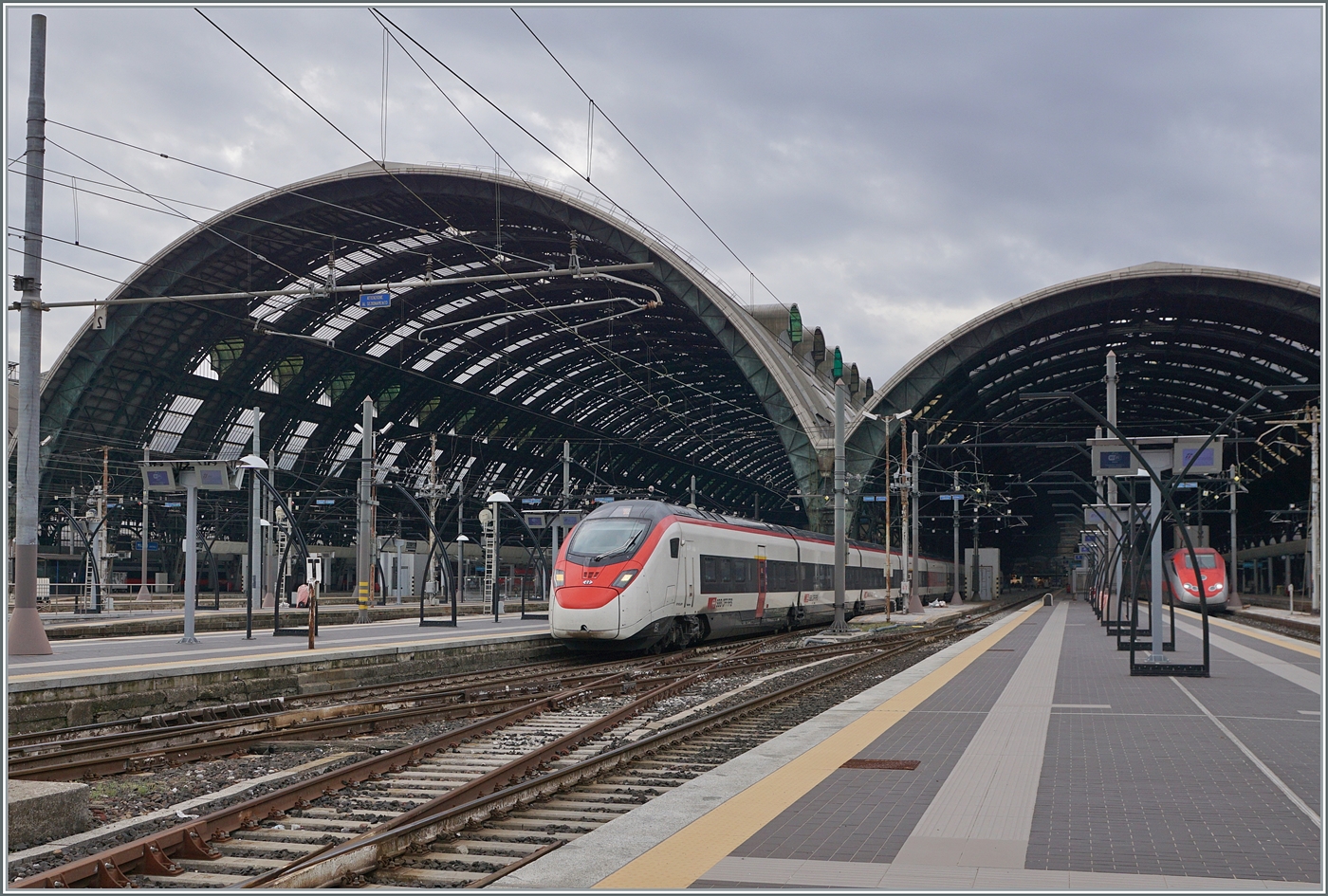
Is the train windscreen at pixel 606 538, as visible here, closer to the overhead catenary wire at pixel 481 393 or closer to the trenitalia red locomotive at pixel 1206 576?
the overhead catenary wire at pixel 481 393

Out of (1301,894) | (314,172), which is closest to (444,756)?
(1301,894)

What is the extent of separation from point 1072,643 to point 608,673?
13.5 meters

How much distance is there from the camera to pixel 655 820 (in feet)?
26.5

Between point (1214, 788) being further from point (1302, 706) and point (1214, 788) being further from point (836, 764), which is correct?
point (1302, 706)

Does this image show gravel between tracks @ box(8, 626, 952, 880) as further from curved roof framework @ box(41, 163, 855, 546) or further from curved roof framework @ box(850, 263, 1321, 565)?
curved roof framework @ box(850, 263, 1321, 565)

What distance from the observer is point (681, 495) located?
114 metres

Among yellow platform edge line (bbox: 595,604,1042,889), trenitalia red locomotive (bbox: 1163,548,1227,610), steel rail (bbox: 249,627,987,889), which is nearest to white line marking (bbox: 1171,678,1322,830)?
yellow platform edge line (bbox: 595,604,1042,889)

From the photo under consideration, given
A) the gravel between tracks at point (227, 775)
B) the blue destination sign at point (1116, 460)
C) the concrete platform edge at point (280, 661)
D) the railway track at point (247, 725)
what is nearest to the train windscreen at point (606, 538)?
the concrete platform edge at point (280, 661)

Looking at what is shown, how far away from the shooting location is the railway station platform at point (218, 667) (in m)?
15.7

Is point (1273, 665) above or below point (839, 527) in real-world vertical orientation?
below

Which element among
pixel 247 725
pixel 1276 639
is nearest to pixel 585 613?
pixel 247 725

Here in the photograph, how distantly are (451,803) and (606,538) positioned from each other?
15861 mm

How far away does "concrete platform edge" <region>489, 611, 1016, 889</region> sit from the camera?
22.1 ft

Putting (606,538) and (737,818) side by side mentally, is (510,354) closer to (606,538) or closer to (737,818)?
(606,538)
